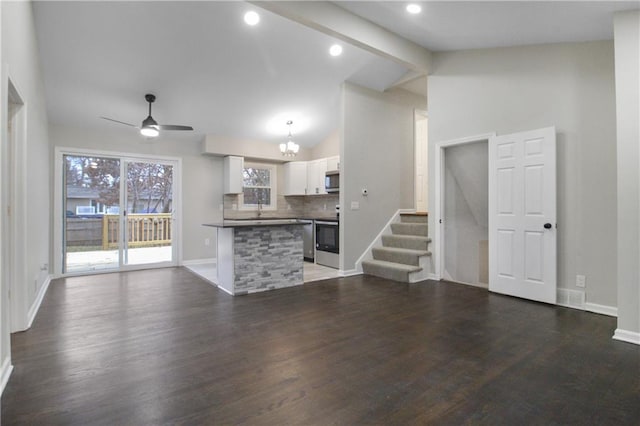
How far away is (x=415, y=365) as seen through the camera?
232cm

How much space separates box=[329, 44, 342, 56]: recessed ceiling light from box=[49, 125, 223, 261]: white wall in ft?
11.4

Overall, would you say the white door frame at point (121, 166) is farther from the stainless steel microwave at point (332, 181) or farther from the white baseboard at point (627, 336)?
the white baseboard at point (627, 336)

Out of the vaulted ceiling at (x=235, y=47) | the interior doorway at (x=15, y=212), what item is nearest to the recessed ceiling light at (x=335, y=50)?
the vaulted ceiling at (x=235, y=47)

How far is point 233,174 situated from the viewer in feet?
22.2

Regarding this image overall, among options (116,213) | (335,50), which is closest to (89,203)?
(116,213)

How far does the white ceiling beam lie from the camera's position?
3.47 metres

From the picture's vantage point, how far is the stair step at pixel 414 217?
18.7ft

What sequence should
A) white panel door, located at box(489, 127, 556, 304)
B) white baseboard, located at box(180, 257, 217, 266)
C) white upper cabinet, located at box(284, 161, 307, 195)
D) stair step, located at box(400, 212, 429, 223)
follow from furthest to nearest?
white upper cabinet, located at box(284, 161, 307, 195) < white baseboard, located at box(180, 257, 217, 266) < stair step, located at box(400, 212, 429, 223) < white panel door, located at box(489, 127, 556, 304)

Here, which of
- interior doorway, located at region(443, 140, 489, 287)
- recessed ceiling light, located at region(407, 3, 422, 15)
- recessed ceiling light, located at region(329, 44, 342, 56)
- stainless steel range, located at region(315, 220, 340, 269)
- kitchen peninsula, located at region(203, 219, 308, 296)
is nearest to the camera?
recessed ceiling light, located at region(407, 3, 422, 15)

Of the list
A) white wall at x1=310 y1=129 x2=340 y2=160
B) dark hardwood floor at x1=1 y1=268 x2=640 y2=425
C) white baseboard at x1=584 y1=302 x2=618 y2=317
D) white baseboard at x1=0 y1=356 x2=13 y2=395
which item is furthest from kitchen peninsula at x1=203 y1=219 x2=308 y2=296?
white baseboard at x1=584 y1=302 x2=618 y2=317

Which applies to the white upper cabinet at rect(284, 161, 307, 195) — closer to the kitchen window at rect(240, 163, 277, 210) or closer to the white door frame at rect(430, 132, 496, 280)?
the kitchen window at rect(240, 163, 277, 210)

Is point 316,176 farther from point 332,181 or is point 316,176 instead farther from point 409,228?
point 409,228

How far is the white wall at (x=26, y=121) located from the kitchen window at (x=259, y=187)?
374cm

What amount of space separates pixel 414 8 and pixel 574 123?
2.20 metres
